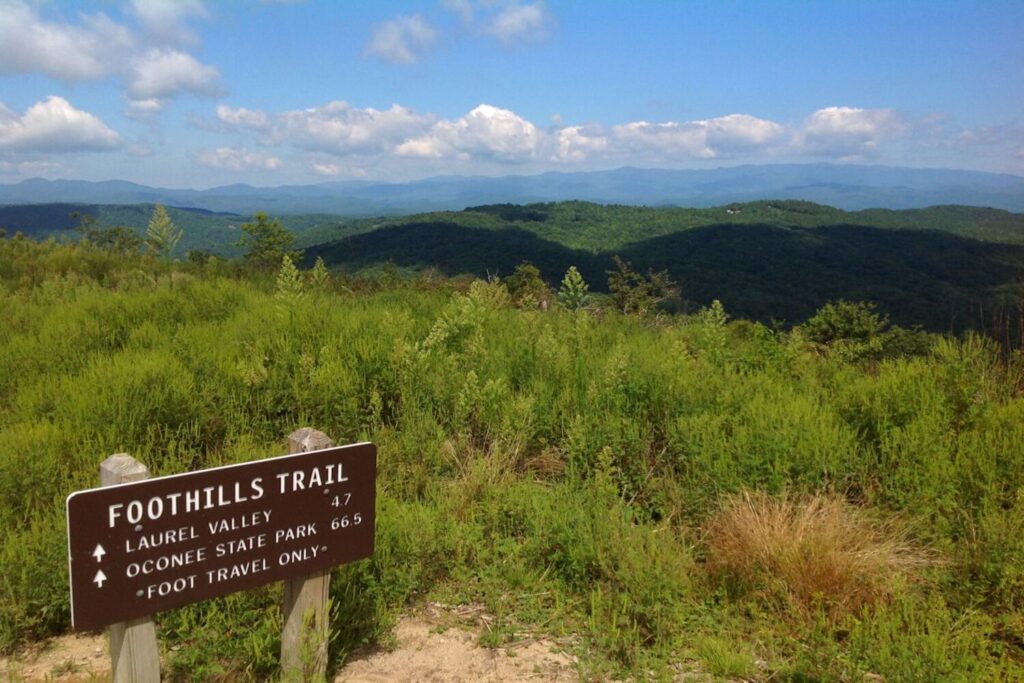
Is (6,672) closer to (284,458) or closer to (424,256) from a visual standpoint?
(284,458)

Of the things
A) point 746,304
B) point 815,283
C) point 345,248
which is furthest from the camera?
point 345,248

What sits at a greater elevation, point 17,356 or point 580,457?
point 17,356

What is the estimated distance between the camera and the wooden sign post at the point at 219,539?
6.47ft

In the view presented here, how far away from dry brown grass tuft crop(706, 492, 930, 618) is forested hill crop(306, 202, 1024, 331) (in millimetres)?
51215

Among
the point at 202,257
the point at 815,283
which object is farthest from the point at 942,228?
the point at 202,257

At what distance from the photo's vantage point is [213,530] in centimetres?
217

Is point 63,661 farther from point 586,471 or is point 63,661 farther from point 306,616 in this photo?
point 586,471

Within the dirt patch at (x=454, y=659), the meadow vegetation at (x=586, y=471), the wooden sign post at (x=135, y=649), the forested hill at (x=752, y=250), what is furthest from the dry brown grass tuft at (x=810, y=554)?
the forested hill at (x=752, y=250)

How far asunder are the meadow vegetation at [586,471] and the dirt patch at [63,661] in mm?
107

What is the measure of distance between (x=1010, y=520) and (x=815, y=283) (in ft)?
271

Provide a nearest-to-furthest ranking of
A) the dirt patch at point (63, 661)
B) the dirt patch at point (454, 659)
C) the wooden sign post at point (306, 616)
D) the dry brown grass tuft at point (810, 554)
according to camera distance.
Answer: the wooden sign post at point (306, 616) < the dirt patch at point (63, 661) < the dirt patch at point (454, 659) < the dry brown grass tuft at point (810, 554)

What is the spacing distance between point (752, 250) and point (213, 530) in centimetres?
9829

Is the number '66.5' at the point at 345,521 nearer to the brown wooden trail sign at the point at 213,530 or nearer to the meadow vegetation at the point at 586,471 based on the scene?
the brown wooden trail sign at the point at 213,530

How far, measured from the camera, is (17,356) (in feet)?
17.1
